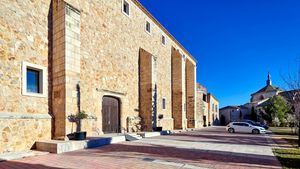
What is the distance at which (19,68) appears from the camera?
8875 mm

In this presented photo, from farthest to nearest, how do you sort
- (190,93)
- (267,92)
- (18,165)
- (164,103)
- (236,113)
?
1. (267,92)
2. (236,113)
3. (190,93)
4. (164,103)
5. (18,165)

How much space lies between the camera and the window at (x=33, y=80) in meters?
9.04

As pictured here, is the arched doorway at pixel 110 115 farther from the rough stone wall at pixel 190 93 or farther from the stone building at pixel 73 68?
the rough stone wall at pixel 190 93

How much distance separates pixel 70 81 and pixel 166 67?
14.4m

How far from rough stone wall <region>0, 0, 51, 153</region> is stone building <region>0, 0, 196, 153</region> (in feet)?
0.11

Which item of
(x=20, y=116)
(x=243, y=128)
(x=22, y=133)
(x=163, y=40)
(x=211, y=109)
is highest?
(x=163, y=40)

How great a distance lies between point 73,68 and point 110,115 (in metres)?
4.86

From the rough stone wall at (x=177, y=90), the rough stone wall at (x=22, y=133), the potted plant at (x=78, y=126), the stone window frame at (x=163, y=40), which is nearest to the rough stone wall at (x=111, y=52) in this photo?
A: the potted plant at (x=78, y=126)

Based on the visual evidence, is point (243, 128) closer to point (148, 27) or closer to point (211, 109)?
point (148, 27)

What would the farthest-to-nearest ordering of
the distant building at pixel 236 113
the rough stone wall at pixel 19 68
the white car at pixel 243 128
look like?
1. the distant building at pixel 236 113
2. the white car at pixel 243 128
3. the rough stone wall at pixel 19 68

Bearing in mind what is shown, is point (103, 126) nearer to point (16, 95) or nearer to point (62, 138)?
point (62, 138)

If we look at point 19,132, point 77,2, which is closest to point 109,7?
point 77,2

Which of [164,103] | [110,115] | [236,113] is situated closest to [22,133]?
[110,115]

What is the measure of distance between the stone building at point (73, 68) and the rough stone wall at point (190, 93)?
794 cm
